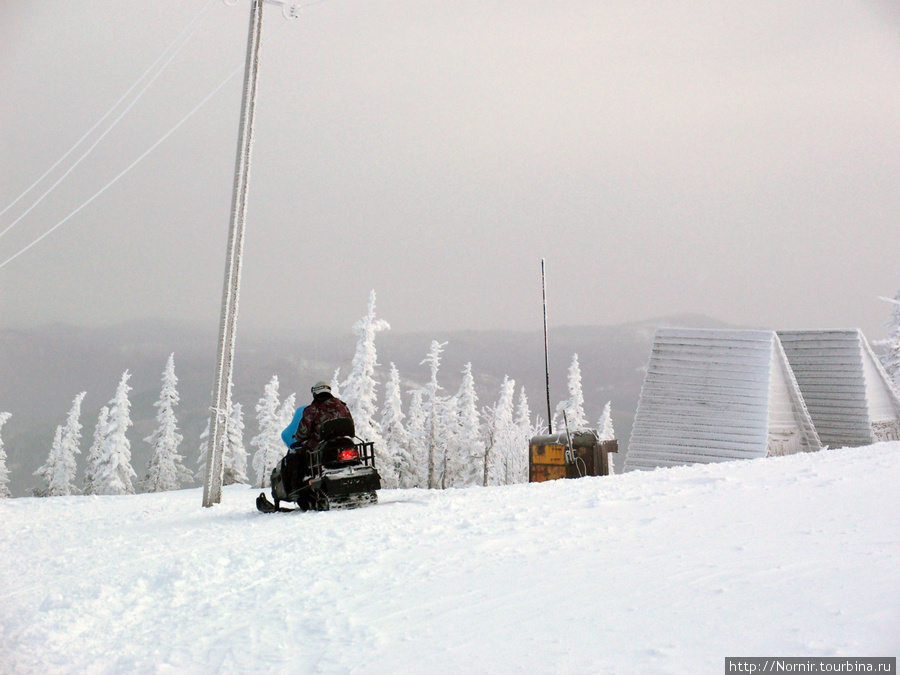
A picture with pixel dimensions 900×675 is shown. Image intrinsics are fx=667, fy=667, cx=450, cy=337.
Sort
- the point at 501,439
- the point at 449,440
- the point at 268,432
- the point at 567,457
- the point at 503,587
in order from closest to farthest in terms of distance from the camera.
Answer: the point at 503,587 < the point at 567,457 < the point at 268,432 < the point at 449,440 < the point at 501,439

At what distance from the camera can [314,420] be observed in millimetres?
10828

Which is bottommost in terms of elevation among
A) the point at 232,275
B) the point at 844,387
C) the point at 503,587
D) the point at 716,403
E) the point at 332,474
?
the point at 503,587

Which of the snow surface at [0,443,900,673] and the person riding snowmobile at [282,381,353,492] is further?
the person riding snowmobile at [282,381,353,492]

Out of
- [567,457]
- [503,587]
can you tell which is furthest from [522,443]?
[503,587]

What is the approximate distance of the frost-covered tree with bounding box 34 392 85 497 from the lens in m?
51.9

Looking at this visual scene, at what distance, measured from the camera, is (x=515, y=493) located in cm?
1060

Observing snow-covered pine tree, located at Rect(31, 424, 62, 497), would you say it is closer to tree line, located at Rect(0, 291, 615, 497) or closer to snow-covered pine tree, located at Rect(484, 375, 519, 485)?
tree line, located at Rect(0, 291, 615, 497)

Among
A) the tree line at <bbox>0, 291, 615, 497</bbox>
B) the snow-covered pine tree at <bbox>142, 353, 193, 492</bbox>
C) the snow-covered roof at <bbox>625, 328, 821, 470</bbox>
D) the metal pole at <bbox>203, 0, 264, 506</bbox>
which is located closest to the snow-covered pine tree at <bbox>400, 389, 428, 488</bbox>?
the tree line at <bbox>0, 291, 615, 497</bbox>

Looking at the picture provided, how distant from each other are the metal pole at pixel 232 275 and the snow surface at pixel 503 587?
15.5 feet

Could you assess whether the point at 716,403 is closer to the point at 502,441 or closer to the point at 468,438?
the point at 468,438

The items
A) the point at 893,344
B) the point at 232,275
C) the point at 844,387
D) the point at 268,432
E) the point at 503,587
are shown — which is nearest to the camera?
the point at 503,587

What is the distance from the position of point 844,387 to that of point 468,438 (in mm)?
35134

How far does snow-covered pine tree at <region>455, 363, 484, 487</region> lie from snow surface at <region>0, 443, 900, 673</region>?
154 feet

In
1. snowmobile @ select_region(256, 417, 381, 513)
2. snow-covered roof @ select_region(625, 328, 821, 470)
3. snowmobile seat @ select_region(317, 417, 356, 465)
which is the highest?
snow-covered roof @ select_region(625, 328, 821, 470)
